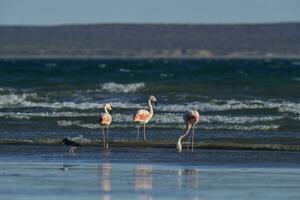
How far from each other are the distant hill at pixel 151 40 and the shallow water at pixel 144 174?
134 meters

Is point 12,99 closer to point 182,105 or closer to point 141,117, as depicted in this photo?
point 182,105

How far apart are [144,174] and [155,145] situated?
5.40 metres

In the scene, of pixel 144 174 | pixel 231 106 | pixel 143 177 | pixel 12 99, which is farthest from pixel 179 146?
pixel 12 99

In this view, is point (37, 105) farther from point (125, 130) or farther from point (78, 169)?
point (78, 169)

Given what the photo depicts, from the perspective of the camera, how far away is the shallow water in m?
16.9

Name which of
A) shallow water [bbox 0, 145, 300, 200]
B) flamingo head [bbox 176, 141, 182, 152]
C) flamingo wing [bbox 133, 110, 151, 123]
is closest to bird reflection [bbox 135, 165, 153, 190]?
shallow water [bbox 0, 145, 300, 200]

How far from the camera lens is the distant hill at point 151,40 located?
160 metres

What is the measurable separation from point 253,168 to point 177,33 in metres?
149

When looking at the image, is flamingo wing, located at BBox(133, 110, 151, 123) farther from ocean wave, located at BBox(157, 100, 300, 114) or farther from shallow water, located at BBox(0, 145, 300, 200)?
ocean wave, located at BBox(157, 100, 300, 114)

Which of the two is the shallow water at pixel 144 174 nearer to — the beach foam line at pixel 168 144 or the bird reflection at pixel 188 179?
the bird reflection at pixel 188 179

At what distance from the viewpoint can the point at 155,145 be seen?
24.6 meters

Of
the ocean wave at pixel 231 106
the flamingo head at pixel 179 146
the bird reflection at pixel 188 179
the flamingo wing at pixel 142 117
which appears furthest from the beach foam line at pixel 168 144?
the ocean wave at pixel 231 106

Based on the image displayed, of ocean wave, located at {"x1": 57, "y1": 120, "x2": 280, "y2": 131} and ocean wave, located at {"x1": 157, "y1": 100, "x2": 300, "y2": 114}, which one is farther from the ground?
ocean wave, located at {"x1": 157, "y1": 100, "x2": 300, "y2": 114}

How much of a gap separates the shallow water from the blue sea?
0.6 inches
